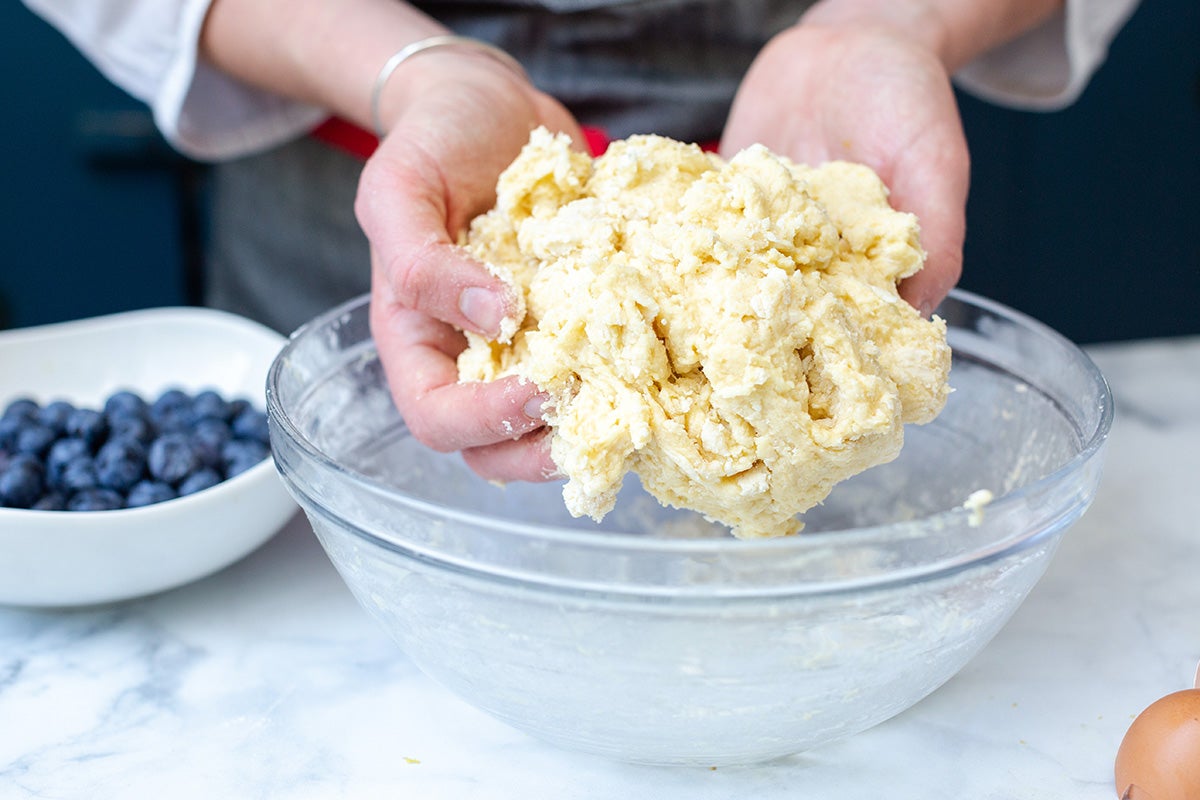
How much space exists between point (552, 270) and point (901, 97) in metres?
0.49

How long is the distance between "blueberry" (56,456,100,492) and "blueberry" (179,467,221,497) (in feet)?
0.31

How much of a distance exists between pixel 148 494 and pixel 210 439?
11cm

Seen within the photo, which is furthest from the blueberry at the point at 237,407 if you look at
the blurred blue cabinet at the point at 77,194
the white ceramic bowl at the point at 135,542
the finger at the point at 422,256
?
the blurred blue cabinet at the point at 77,194

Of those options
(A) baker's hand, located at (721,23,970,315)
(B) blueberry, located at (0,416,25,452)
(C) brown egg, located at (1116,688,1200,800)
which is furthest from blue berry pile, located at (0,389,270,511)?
(C) brown egg, located at (1116,688,1200,800)

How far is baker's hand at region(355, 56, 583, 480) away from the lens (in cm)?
97

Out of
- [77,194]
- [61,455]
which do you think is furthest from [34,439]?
[77,194]

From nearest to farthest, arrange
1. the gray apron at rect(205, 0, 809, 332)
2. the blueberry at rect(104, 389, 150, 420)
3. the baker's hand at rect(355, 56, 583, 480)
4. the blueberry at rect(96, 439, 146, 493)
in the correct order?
1. the baker's hand at rect(355, 56, 583, 480)
2. the blueberry at rect(96, 439, 146, 493)
3. the blueberry at rect(104, 389, 150, 420)
4. the gray apron at rect(205, 0, 809, 332)

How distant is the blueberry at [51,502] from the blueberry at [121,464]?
0.04m

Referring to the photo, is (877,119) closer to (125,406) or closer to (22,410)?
(125,406)

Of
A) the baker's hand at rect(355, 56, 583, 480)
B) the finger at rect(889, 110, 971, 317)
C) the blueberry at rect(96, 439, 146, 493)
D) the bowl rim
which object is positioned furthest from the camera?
the blueberry at rect(96, 439, 146, 493)

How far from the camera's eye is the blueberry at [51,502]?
45.4 inches

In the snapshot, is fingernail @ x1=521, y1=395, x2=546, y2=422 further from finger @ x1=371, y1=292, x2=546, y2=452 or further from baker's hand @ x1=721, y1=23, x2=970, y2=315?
baker's hand @ x1=721, y1=23, x2=970, y2=315

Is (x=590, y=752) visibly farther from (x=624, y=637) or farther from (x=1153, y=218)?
(x=1153, y=218)

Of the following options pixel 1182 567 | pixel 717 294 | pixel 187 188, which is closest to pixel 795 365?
pixel 717 294
